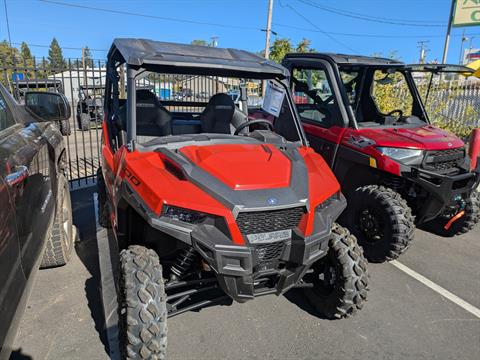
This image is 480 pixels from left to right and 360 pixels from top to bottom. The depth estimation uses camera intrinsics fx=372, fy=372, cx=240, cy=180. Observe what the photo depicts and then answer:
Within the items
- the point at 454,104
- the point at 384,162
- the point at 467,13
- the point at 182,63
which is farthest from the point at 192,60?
the point at 467,13

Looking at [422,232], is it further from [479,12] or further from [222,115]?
[479,12]

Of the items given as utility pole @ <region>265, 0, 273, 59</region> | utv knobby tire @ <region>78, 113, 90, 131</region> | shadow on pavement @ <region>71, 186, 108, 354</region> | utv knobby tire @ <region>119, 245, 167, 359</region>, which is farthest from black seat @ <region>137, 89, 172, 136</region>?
utility pole @ <region>265, 0, 273, 59</region>

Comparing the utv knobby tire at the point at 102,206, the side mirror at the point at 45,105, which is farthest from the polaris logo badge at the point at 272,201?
the utv knobby tire at the point at 102,206

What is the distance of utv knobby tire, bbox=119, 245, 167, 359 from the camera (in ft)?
7.36

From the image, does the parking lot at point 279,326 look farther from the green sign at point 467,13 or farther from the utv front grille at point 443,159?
the green sign at point 467,13

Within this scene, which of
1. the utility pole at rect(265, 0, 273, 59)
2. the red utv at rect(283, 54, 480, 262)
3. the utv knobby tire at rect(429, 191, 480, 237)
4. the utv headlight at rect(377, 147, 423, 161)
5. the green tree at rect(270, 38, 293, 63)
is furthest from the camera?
the utility pole at rect(265, 0, 273, 59)

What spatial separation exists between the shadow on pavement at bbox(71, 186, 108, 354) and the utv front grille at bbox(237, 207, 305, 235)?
1.47 metres

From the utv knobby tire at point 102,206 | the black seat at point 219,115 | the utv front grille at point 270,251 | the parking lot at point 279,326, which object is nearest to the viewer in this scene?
the utv front grille at point 270,251

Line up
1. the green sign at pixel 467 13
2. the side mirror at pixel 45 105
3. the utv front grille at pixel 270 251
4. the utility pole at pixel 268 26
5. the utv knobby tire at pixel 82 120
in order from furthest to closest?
1. the utility pole at pixel 268 26
2. the green sign at pixel 467 13
3. the utv knobby tire at pixel 82 120
4. the side mirror at pixel 45 105
5. the utv front grille at pixel 270 251

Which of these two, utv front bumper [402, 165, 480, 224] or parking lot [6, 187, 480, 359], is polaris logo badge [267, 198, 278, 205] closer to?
parking lot [6, 187, 480, 359]

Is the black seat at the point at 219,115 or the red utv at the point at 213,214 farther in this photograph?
the black seat at the point at 219,115

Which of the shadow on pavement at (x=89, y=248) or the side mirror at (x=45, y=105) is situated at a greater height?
the side mirror at (x=45, y=105)

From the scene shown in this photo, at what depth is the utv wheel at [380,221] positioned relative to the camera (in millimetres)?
3879

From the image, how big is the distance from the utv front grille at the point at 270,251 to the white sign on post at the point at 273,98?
160cm
